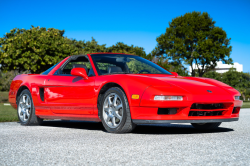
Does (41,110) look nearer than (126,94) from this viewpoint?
No

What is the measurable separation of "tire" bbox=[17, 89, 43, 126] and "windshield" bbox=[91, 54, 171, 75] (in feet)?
5.89

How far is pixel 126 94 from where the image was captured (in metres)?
5.04

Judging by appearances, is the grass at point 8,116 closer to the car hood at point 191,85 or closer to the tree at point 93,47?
the car hood at point 191,85

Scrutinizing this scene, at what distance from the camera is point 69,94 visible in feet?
19.8

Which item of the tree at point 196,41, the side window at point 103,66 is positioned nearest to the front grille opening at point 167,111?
the side window at point 103,66

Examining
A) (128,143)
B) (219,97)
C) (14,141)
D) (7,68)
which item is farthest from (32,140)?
(7,68)

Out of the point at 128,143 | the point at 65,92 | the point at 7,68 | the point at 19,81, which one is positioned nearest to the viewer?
the point at 128,143

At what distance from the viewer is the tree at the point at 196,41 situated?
3328cm

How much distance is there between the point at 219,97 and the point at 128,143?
5.65 feet

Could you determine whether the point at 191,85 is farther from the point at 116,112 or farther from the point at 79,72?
the point at 79,72

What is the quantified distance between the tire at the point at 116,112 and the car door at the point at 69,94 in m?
0.34

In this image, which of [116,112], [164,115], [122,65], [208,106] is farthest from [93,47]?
[164,115]

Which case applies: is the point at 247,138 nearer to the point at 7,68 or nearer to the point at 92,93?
the point at 92,93

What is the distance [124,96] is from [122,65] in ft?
4.49
